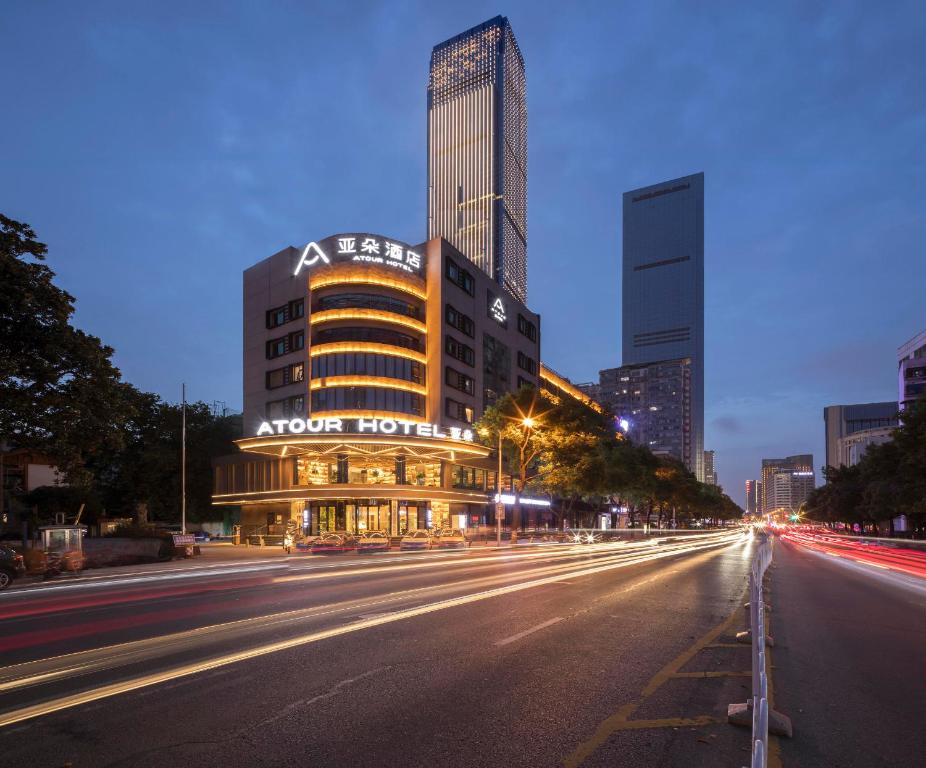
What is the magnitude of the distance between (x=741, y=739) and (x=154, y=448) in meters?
71.8

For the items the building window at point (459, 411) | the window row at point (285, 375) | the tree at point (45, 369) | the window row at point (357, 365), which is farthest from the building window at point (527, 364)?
the tree at point (45, 369)

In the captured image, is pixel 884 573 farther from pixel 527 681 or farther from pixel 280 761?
pixel 280 761

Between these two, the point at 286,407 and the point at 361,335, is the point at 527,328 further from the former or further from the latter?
the point at 286,407

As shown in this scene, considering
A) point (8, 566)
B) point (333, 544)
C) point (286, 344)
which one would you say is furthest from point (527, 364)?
point (8, 566)

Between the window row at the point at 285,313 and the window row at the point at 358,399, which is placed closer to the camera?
the window row at the point at 358,399

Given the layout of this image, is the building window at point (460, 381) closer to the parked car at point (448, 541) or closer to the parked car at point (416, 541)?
the parked car at point (416, 541)

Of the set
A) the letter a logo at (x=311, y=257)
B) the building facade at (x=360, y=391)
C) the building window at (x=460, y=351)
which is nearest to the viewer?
the building facade at (x=360, y=391)

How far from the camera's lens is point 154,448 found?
225 feet

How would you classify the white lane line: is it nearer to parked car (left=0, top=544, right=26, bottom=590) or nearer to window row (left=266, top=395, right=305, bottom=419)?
parked car (left=0, top=544, right=26, bottom=590)

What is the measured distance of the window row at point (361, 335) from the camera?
64.0 meters

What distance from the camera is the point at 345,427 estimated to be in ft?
184

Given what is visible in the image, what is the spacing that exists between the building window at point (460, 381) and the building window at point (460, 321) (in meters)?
5.04

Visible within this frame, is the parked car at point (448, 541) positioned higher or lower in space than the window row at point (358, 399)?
lower

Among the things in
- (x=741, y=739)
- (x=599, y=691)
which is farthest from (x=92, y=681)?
(x=741, y=739)
